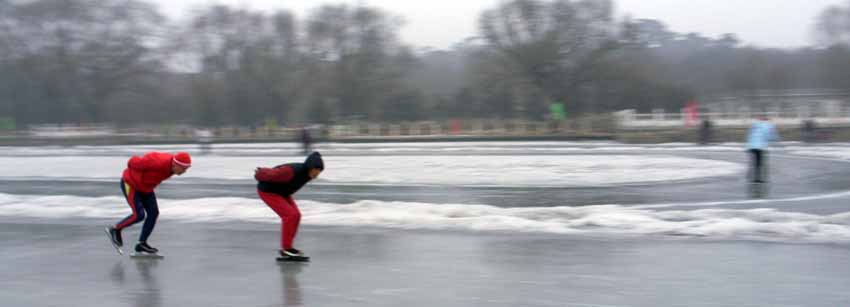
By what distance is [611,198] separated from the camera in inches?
493

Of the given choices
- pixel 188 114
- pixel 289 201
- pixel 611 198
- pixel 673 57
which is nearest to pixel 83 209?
pixel 289 201

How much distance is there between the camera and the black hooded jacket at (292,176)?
6.54m

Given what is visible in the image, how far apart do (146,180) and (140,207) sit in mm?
342

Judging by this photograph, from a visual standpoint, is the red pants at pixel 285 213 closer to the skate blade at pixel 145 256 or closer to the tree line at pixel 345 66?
the skate blade at pixel 145 256

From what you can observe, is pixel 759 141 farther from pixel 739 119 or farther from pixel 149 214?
pixel 739 119

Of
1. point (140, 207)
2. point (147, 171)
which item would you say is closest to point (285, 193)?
point (147, 171)

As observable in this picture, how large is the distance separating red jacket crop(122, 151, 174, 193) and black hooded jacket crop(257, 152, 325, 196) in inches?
41.7

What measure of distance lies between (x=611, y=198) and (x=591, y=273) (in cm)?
641

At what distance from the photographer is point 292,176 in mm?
6652

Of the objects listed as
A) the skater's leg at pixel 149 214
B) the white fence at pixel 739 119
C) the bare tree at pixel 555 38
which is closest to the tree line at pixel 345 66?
the bare tree at pixel 555 38

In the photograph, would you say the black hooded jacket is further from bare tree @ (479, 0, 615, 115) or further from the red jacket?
bare tree @ (479, 0, 615, 115)

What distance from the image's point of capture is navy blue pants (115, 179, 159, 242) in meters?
7.41

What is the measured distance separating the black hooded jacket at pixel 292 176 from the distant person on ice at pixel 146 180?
843mm

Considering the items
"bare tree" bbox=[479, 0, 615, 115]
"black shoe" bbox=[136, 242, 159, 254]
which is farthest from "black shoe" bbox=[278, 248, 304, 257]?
"bare tree" bbox=[479, 0, 615, 115]
